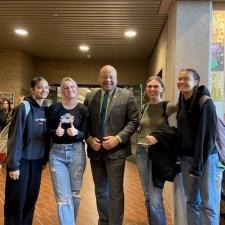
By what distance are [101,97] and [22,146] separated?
830 mm

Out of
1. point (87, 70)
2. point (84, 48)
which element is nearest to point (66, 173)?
point (84, 48)

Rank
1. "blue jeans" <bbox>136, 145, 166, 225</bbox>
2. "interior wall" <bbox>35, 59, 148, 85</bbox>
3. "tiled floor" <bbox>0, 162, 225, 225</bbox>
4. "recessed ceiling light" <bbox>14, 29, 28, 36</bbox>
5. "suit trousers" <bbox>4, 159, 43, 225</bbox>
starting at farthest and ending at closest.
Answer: "interior wall" <bbox>35, 59, 148, 85</bbox> → "recessed ceiling light" <bbox>14, 29, 28, 36</bbox> → "tiled floor" <bbox>0, 162, 225, 225</bbox> → "blue jeans" <bbox>136, 145, 166, 225</bbox> → "suit trousers" <bbox>4, 159, 43, 225</bbox>

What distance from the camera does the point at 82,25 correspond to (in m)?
5.77

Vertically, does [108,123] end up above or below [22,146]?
above

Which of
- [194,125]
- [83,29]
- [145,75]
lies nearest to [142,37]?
[83,29]

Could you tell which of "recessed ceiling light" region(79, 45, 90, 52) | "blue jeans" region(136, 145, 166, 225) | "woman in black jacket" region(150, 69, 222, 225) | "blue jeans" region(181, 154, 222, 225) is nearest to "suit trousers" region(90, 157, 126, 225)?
"blue jeans" region(136, 145, 166, 225)

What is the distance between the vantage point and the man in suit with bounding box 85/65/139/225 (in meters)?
3.11

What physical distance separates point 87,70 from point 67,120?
7.06 m

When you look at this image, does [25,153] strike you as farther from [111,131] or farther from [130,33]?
[130,33]

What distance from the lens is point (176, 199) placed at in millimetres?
3254

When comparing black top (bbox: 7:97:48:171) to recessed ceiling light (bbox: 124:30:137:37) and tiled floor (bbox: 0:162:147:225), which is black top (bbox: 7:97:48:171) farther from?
recessed ceiling light (bbox: 124:30:137:37)

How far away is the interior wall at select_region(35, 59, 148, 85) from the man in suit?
6.50 meters

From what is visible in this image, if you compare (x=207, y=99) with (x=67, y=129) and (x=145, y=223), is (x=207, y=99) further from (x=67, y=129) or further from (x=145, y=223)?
(x=145, y=223)

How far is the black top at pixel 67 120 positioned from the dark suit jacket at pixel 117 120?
0.11 metres
